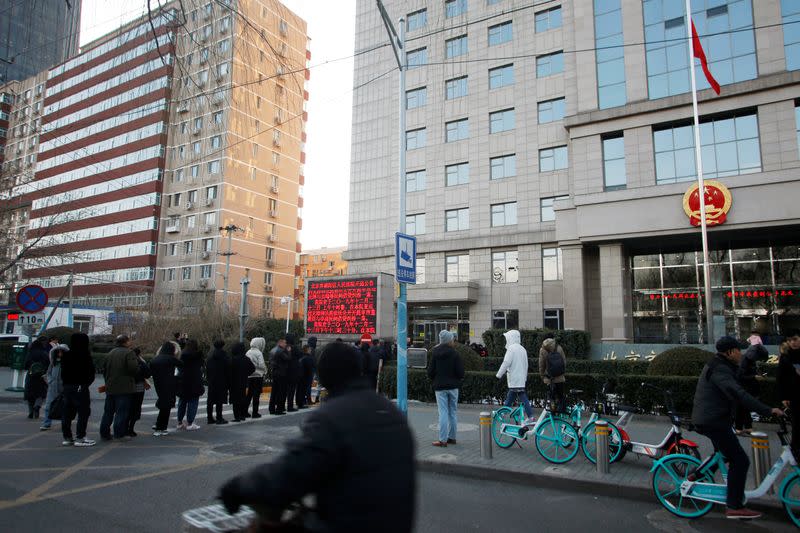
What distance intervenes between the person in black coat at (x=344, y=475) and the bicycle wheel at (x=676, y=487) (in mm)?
5080

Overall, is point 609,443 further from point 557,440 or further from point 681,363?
point 681,363

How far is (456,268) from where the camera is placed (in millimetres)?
36344

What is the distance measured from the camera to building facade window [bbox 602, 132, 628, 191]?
2958 centimetres

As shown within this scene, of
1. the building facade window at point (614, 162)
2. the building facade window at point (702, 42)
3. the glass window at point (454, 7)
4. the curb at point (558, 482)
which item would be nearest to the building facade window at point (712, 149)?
the building facade window at point (614, 162)

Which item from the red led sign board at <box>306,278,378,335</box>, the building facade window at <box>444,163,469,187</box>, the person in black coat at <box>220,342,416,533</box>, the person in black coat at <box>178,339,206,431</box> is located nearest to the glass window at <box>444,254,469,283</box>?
the building facade window at <box>444,163,469,187</box>

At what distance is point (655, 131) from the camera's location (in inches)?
1139

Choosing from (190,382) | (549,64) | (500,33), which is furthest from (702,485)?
(500,33)

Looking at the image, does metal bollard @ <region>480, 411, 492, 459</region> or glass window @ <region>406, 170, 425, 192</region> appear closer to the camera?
metal bollard @ <region>480, 411, 492, 459</region>

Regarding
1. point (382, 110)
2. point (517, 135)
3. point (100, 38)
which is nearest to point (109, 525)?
point (100, 38)

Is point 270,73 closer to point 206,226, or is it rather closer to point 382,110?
point 382,110

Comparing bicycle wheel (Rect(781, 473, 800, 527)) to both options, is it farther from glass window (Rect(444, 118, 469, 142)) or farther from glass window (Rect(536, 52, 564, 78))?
glass window (Rect(444, 118, 469, 142))

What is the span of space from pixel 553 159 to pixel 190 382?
92.9ft

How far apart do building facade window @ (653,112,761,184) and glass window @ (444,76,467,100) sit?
13.9 meters

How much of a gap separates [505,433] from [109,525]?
6.00 meters
